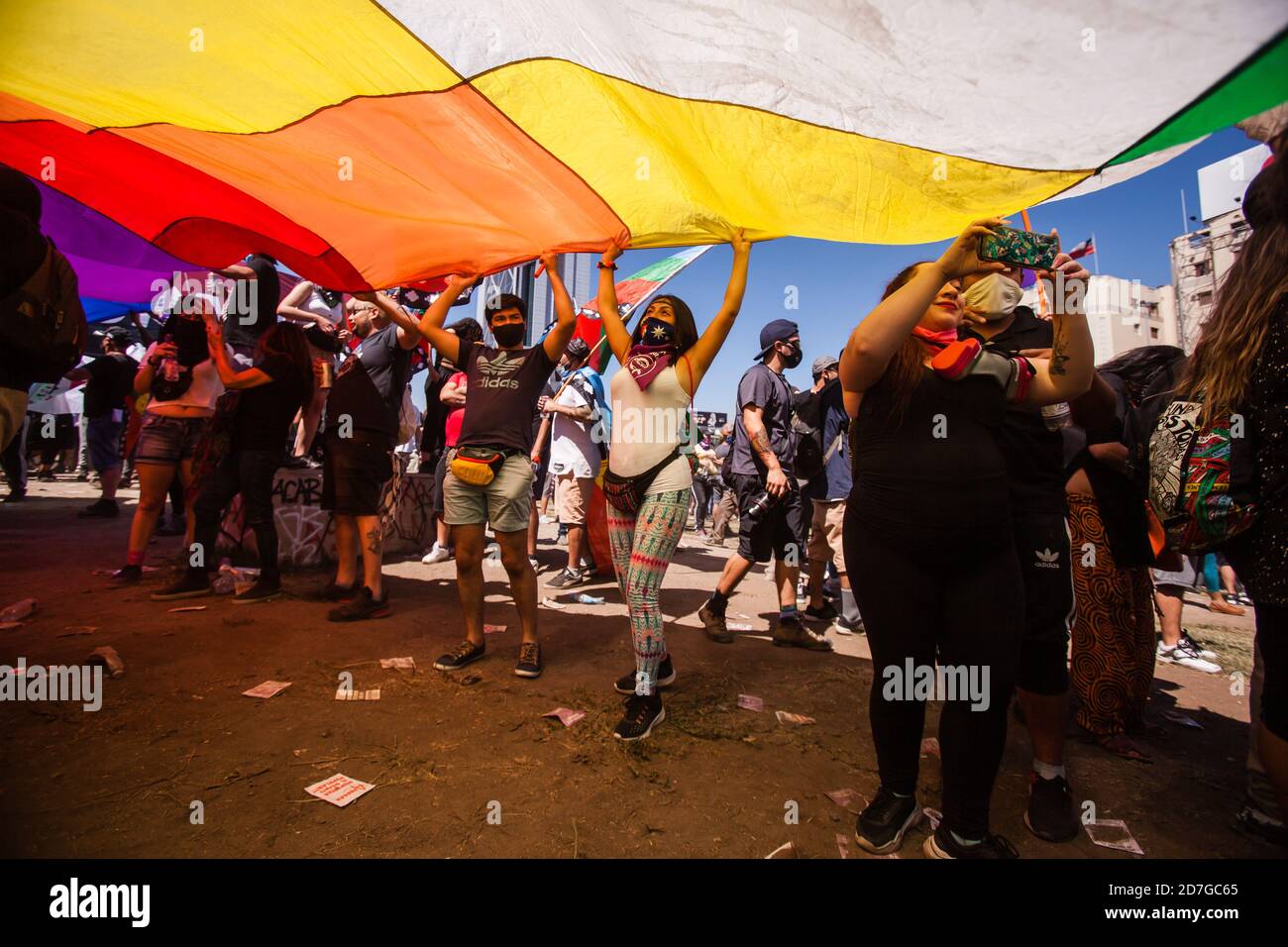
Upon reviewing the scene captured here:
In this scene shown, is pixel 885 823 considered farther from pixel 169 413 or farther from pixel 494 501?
pixel 169 413

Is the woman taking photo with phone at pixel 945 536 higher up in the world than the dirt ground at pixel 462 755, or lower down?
higher up

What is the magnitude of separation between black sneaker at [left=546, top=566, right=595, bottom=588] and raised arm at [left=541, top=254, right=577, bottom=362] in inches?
136

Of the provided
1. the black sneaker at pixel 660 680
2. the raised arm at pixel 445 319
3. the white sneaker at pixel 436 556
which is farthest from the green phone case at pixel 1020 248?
the white sneaker at pixel 436 556

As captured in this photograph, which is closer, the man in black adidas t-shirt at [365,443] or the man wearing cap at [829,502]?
the man in black adidas t-shirt at [365,443]

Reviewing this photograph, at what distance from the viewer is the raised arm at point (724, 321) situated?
2.98m

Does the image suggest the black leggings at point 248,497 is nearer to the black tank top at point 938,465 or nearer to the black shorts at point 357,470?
the black shorts at point 357,470

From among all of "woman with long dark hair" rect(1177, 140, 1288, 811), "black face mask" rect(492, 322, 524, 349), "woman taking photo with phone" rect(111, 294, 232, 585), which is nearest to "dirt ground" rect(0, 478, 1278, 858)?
"woman taking photo with phone" rect(111, 294, 232, 585)

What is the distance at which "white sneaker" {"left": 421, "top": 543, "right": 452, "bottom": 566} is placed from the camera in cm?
698

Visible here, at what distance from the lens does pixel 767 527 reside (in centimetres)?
464

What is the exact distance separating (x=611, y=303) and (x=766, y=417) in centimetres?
220

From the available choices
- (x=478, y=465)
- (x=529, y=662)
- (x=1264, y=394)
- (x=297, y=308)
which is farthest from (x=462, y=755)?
(x=297, y=308)

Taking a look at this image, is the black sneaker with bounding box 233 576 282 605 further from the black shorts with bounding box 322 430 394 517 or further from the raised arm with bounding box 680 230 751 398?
the raised arm with bounding box 680 230 751 398

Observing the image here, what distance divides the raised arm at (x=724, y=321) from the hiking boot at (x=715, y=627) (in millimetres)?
2335
